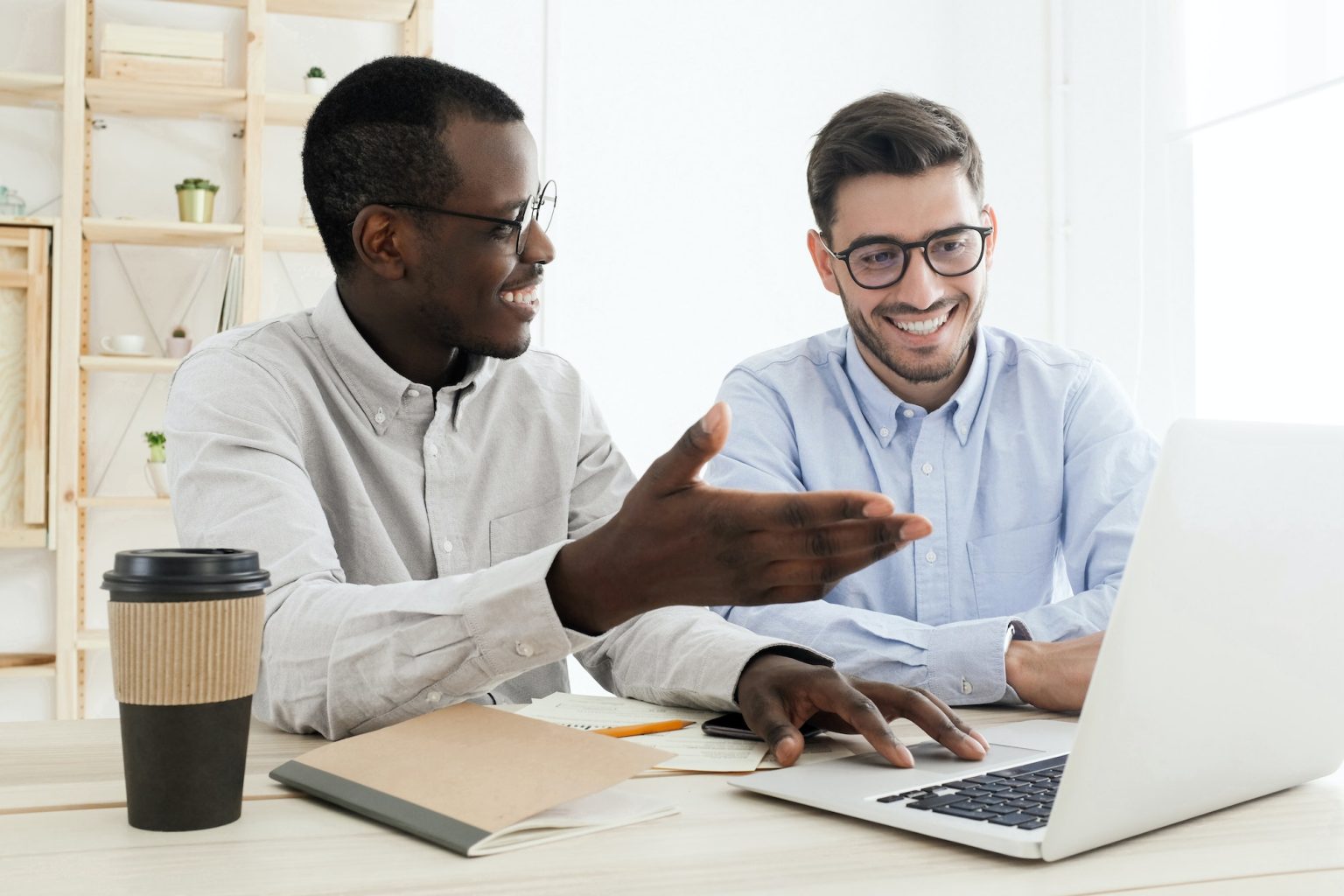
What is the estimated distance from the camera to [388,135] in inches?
58.4

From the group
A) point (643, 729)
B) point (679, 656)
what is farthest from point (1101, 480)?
point (643, 729)

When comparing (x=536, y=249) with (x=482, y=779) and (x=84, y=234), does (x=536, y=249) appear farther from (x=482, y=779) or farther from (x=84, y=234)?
(x=84, y=234)

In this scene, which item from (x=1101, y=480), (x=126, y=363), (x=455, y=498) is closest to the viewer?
(x=455, y=498)

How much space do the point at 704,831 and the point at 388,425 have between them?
841 mm

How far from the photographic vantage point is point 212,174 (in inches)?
127

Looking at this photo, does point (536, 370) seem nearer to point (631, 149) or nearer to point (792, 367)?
point (792, 367)

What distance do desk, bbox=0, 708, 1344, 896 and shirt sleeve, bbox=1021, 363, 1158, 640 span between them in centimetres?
81

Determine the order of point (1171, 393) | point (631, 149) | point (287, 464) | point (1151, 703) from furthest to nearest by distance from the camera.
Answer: point (631, 149), point (1171, 393), point (287, 464), point (1151, 703)

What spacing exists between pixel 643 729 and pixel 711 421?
424 mm

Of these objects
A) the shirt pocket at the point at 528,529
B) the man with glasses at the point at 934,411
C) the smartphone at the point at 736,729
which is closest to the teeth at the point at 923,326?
the man with glasses at the point at 934,411

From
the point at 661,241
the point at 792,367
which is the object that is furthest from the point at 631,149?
the point at 792,367

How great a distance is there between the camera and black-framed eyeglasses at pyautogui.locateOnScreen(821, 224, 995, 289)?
1765 millimetres

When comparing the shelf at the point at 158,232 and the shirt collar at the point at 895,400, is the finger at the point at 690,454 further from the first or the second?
the shelf at the point at 158,232

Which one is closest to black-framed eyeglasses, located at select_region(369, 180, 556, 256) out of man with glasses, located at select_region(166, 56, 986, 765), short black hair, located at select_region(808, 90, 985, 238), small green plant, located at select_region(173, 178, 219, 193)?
man with glasses, located at select_region(166, 56, 986, 765)
